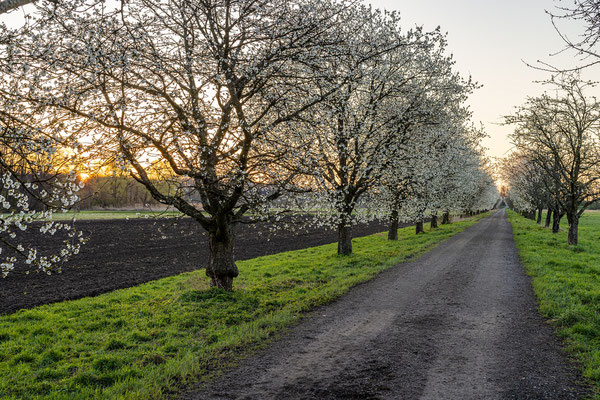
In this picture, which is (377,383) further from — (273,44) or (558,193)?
(558,193)

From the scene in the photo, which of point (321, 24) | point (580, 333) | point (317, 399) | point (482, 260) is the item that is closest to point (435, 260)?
point (482, 260)

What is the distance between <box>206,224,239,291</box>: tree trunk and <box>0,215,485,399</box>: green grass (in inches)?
25.9

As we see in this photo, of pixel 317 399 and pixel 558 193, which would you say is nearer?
pixel 317 399

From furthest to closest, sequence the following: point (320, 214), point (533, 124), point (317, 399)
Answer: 1. point (533, 124)
2. point (320, 214)
3. point (317, 399)

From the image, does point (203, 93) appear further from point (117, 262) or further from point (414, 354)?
point (117, 262)

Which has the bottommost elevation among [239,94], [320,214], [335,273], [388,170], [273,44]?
[335,273]

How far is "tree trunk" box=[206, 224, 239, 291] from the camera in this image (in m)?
14.0

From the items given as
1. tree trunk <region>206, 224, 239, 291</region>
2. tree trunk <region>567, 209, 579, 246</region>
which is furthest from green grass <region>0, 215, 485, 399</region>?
tree trunk <region>567, 209, 579, 246</region>

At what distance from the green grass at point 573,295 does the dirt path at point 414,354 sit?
1.21 ft

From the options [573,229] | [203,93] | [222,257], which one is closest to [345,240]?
[222,257]

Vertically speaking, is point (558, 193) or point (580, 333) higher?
point (558, 193)

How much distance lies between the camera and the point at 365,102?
847 inches

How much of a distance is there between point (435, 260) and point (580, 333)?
12.2 meters

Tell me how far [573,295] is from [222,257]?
12519 mm
